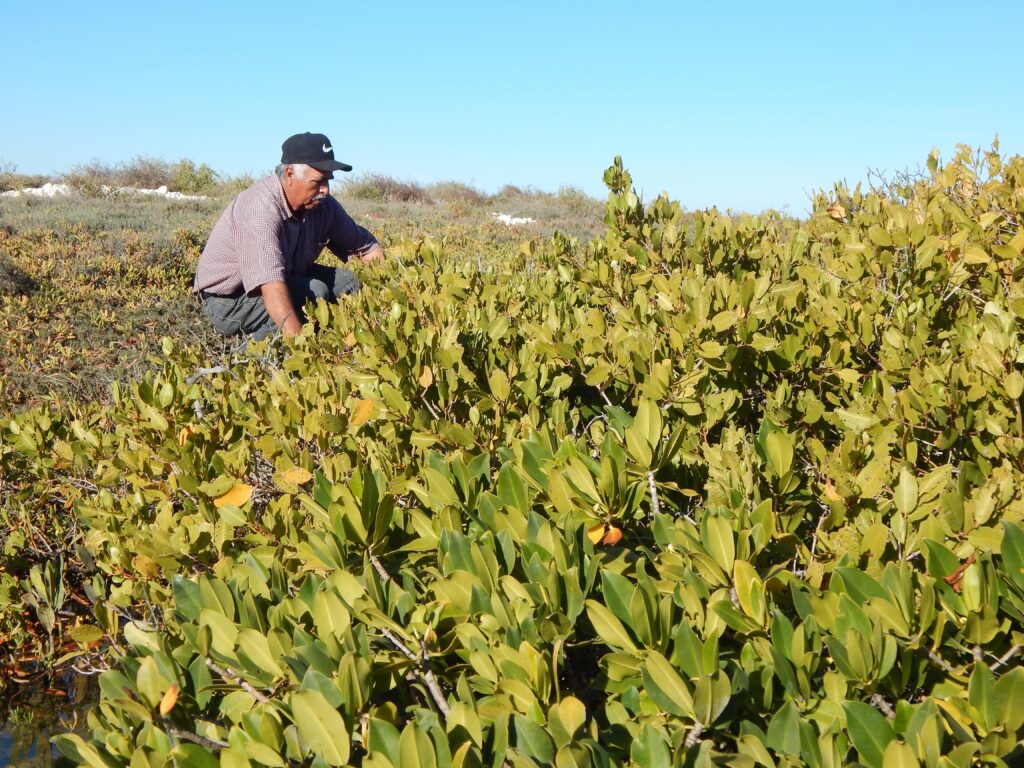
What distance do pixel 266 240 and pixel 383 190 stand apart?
52.1 ft

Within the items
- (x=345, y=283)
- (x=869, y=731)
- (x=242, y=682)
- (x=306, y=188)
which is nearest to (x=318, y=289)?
(x=345, y=283)

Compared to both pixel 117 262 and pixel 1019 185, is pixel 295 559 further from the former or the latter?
pixel 117 262

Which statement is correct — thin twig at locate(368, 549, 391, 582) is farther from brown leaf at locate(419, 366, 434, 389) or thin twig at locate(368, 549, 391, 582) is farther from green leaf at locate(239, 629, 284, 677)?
brown leaf at locate(419, 366, 434, 389)

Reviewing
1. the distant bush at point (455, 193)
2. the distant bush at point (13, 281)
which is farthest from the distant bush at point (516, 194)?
the distant bush at point (13, 281)

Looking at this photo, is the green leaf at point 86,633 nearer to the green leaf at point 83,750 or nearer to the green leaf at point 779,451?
the green leaf at point 83,750

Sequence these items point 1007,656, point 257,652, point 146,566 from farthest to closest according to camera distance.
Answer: point 146,566
point 257,652
point 1007,656

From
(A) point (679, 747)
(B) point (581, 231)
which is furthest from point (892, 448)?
(B) point (581, 231)

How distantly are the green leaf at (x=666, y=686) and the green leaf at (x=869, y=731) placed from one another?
0.61ft

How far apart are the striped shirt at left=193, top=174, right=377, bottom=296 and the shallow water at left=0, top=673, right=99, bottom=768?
2304 mm

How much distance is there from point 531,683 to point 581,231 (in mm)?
14854

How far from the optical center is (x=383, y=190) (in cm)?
2017

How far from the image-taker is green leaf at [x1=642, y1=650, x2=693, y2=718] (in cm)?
108

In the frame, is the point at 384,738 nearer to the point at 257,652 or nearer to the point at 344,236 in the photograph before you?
the point at 257,652

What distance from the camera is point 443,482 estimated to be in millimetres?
1671
